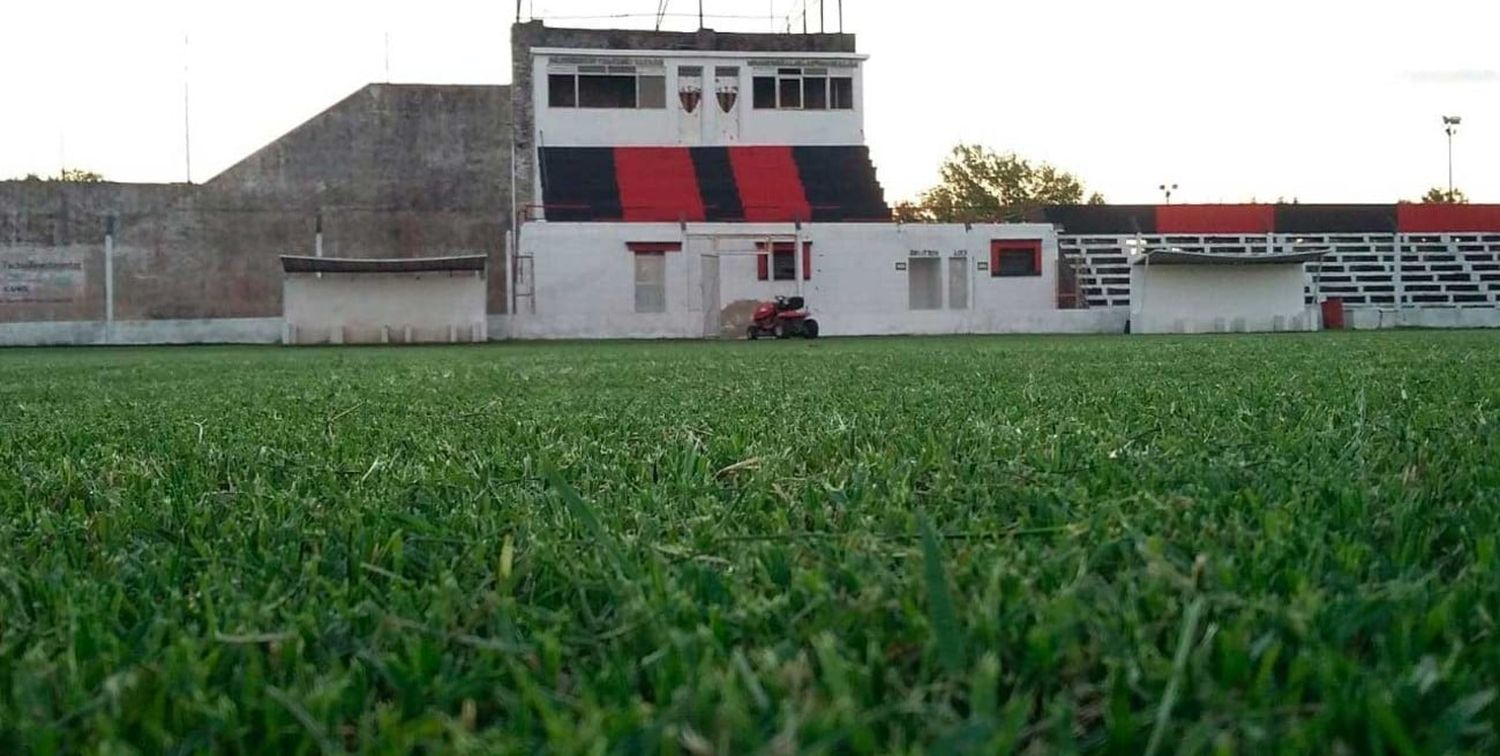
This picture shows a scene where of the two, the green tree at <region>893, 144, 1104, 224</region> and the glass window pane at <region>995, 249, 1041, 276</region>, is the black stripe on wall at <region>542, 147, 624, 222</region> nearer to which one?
the glass window pane at <region>995, 249, 1041, 276</region>

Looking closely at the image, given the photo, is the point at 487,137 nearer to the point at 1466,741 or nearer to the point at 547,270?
the point at 547,270

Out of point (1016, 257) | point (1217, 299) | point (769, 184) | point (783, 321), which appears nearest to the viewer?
point (783, 321)

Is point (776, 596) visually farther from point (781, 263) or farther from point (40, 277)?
point (40, 277)

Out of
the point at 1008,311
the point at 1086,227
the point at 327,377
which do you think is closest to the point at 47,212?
the point at 1008,311

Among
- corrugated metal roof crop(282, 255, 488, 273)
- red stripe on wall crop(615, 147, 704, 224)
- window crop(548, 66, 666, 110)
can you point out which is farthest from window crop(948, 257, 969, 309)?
corrugated metal roof crop(282, 255, 488, 273)

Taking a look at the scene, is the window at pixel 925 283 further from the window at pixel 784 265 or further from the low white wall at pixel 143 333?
the low white wall at pixel 143 333

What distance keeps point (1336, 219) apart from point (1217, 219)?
3.11m

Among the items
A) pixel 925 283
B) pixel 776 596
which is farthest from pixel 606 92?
pixel 776 596

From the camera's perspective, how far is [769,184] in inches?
1260

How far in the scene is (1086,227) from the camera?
33531mm

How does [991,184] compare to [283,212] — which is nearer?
[283,212]

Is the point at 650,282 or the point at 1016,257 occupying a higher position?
the point at 1016,257

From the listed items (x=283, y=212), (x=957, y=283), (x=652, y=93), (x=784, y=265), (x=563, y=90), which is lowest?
(x=957, y=283)

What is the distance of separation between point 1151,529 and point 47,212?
112 ft
